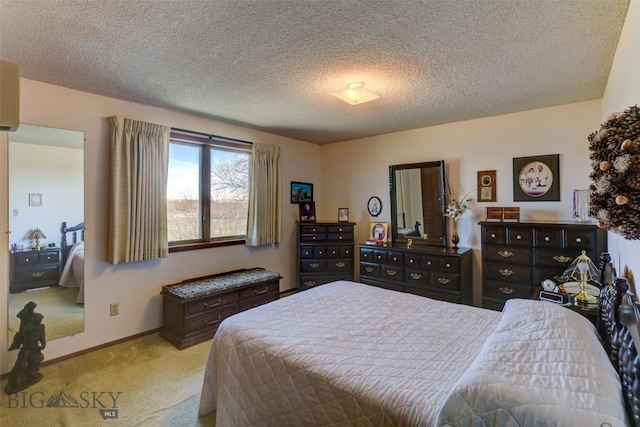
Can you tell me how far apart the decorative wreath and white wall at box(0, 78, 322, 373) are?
361cm

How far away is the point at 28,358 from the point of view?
237cm

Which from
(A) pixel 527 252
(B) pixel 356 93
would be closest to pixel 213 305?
(B) pixel 356 93

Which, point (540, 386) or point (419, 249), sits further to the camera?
point (419, 249)

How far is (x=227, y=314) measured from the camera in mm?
3301

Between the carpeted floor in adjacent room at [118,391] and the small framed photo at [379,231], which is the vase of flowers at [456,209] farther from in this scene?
the carpeted floor in adjacent room at [118,391]

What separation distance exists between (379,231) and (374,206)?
1.42ft

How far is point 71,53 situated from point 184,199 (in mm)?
1774

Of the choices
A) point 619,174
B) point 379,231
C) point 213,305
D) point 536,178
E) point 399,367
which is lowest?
point 213,305

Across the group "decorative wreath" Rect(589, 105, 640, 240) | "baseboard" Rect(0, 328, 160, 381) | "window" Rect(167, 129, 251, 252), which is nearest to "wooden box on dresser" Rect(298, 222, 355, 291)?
"window" Rect(167, 129, 251, 252)

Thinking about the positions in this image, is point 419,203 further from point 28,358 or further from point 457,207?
point 28,358

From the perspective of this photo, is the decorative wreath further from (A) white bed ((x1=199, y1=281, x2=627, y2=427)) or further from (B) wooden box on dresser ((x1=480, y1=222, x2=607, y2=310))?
(B) wooden box on dresser ((x1=480, y1=222, x2=607, y2=310))

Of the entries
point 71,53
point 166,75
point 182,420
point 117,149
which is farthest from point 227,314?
point 71,53

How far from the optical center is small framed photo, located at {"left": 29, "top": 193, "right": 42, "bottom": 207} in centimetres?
255
